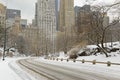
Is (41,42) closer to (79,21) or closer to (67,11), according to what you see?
(67,11)

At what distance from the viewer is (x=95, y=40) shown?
177 ft

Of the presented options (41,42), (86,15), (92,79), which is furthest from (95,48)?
(41,42)

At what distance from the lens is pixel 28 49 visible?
17938 cm

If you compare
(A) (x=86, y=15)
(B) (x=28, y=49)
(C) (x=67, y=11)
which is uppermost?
(C) (x=67, y=11)

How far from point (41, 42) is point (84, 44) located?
328 ft

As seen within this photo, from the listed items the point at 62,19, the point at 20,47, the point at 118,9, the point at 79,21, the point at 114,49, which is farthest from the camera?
the point at 62,19

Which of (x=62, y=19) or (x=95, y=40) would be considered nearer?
(x=95, y=40)

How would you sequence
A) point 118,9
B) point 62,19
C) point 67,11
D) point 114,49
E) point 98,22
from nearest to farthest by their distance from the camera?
1. point 118,9
2. point 98,22
3. point 114,49
4. point 67,11
5. point 62,19

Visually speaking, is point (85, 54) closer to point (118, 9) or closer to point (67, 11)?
point (118, 9)

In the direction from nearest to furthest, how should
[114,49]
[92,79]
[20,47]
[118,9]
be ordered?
[92,79] → [118,9] → [114,49] → [20,47]

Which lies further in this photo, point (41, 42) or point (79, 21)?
point (41, 42)

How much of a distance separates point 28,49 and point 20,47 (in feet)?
59.6

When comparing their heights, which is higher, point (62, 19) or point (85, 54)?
point (62, 19)

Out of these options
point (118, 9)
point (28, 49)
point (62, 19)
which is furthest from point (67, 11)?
point (118, 9)
